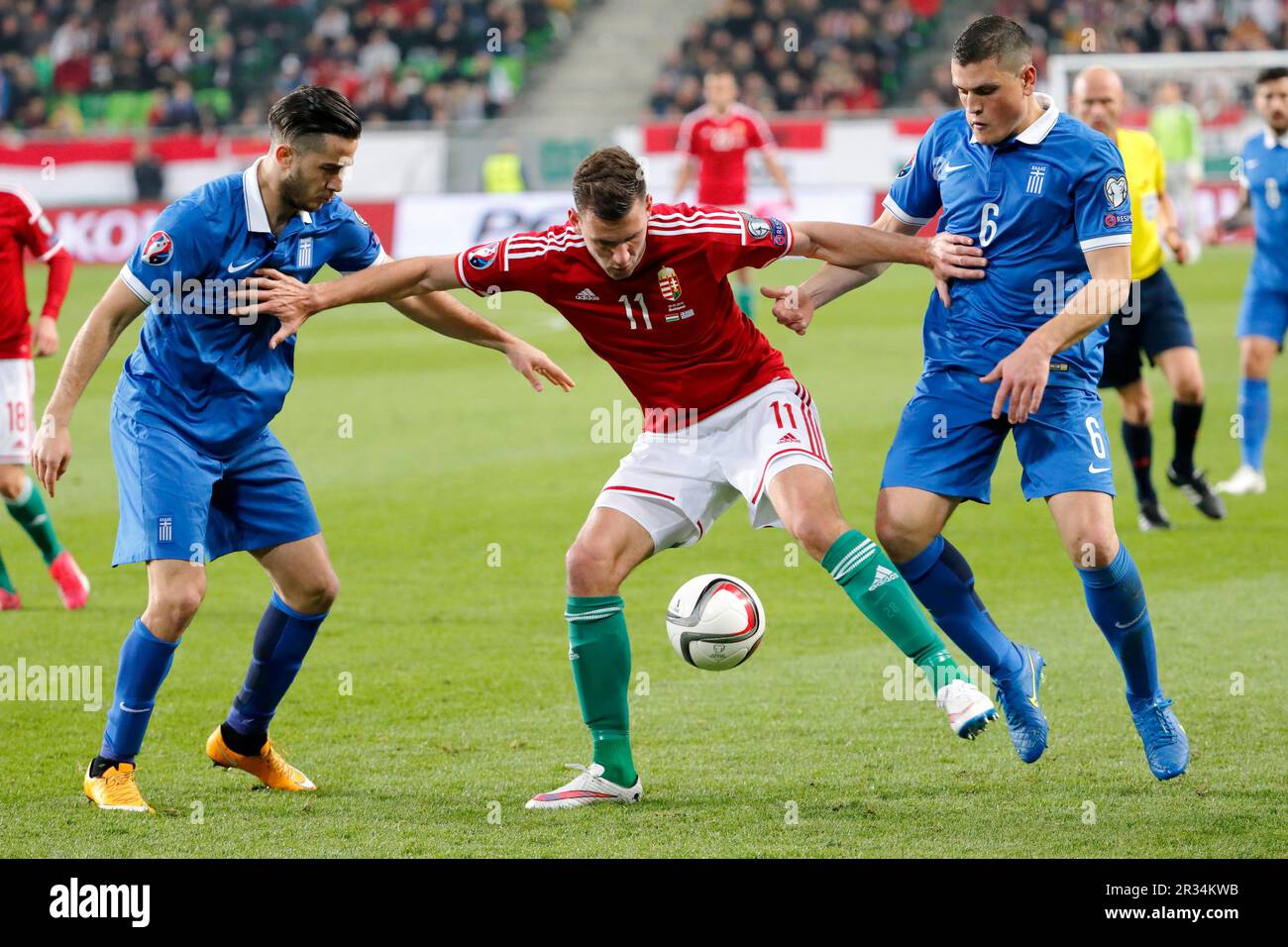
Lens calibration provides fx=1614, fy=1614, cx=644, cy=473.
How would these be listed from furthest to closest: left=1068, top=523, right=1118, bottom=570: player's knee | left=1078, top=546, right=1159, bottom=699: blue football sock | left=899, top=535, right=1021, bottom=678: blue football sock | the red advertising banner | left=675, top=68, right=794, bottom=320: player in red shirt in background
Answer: the red advertising banner → left=675, top=68, right=794, bottom=320: player in red shirt in background → left=899, top=535, right=1021, bottom=678: blue football sock → left=1078, top=546, right=1159, bottom=699: blue football sock → left=1068, top=523, right=1118, bottom=570: player's knee

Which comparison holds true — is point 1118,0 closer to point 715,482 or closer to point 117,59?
point 117,59

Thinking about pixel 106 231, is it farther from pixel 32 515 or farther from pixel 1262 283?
pixel 1262 283

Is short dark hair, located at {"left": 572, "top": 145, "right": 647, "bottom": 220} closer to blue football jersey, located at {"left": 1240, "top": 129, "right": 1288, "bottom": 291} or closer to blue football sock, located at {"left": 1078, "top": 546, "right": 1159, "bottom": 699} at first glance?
A: blue football sock, located at {"left": 1078, "top": 546, "right": 1159, "bottom": 699}

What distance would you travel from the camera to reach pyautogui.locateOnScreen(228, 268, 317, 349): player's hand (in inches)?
193

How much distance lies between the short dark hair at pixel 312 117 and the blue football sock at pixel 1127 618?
2.67 meters

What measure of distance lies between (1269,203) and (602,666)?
698 cm

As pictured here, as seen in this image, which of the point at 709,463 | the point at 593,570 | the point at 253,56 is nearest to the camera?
the point at 593,570

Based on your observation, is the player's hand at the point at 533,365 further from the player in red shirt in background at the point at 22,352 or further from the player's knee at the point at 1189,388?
the player's knee at the point at 1189,388

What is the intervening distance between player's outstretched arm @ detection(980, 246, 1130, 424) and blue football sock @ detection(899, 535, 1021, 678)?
638mm

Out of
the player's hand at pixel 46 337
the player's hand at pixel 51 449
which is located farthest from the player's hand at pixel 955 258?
the player's hand at pixel 46 337

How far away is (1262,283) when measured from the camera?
33.4 feet

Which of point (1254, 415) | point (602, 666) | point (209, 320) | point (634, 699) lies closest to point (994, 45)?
point (602, 666)

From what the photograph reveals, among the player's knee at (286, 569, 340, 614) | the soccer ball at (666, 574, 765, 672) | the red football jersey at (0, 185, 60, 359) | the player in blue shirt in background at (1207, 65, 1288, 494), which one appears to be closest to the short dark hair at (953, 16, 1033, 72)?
the soccer ball at (666, 574, 765, 672)

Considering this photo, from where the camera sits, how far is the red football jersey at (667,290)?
5.02 metres
